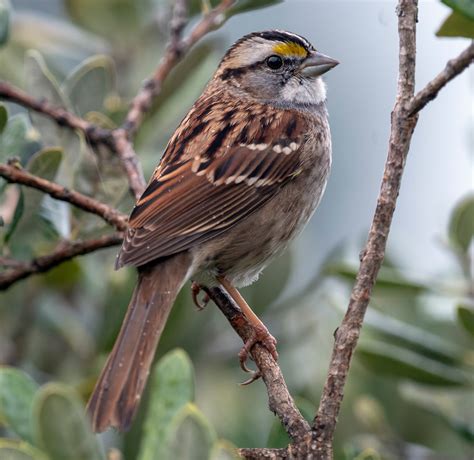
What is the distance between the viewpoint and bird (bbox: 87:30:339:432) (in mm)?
3199

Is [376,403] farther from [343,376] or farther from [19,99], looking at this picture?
[19,99]

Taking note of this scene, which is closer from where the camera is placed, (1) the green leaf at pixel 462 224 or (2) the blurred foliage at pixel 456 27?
(2) the blurred foliage at pixel 456 27

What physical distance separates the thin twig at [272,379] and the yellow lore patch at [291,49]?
1224mm

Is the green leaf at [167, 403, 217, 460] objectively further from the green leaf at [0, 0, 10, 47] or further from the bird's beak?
the bird's beak

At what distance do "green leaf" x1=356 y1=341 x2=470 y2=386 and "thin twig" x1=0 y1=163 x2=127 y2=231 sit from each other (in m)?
0.98

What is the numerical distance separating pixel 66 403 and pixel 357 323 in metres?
0.76

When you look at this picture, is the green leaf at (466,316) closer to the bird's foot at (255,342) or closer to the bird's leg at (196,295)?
the bird's foot at (255,342)

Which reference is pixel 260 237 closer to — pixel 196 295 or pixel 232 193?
pixel 232 193

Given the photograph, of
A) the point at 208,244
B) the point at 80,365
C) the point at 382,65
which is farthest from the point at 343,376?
the point at 382,65

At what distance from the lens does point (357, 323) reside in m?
2.44

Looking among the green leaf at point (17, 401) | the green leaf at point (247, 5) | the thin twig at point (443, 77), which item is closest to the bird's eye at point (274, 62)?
the green leaf at point (247, 5)

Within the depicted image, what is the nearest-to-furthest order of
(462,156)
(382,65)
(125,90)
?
(125,90) → (462,156) → (382,65)

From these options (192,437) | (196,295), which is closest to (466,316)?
(196,295)

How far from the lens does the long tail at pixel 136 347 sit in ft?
8.89
